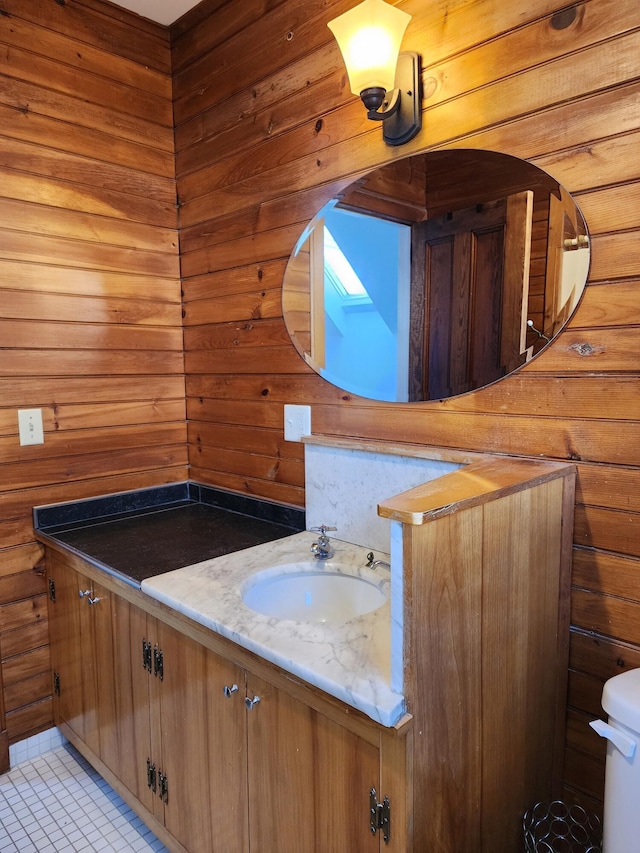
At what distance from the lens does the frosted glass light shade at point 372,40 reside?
124cm

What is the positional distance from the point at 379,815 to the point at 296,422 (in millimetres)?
1096

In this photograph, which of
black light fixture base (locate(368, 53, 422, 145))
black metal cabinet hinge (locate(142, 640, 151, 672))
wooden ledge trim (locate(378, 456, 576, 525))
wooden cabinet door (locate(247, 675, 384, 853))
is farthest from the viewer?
black metal cabinet hinge (locate(142, 640, 151, 672))

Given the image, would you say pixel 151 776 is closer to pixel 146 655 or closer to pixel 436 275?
pixel 146 655

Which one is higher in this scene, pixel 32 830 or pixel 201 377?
pixel 201 377

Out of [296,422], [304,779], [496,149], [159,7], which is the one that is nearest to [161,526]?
[296,422]

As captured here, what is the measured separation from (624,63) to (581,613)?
3.54ft

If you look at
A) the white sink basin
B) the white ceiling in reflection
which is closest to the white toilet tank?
the white sink basin

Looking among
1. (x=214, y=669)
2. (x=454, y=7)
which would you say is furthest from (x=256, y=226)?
(x=214, y=669)

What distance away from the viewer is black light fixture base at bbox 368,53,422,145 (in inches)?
53.2

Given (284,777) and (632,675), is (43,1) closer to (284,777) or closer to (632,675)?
(284,777)

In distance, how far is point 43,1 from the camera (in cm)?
181

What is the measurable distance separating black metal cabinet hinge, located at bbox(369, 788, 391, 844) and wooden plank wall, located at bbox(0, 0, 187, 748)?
1440 millimetres

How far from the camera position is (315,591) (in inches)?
58.1

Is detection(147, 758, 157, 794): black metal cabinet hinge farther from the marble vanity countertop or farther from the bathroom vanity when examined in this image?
the marble vanity countertop
